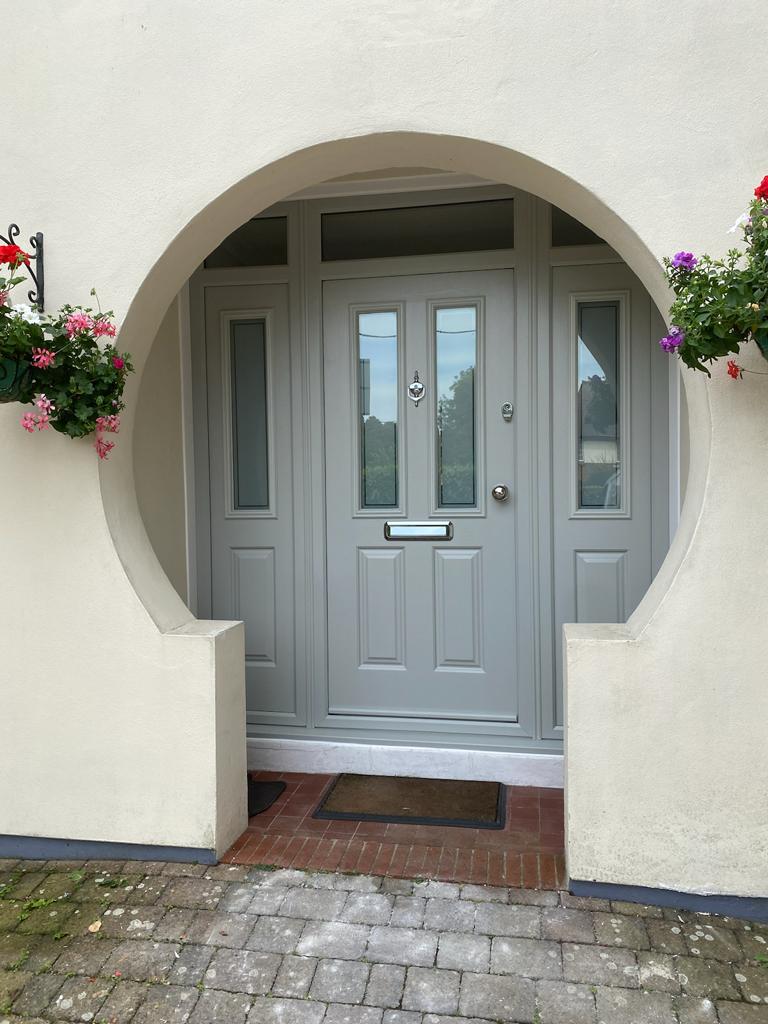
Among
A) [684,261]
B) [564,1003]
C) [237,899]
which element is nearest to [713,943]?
[564,1003]

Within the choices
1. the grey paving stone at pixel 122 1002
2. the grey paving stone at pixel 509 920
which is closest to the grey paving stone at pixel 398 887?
the grey paving stone at pixel 509 920

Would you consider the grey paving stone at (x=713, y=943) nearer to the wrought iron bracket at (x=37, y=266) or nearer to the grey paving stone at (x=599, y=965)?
the grey paving stone at (x=599, y=965)

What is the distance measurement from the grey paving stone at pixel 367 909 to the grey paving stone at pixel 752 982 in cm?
106

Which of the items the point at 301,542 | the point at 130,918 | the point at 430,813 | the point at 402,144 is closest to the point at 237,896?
the point at 130,918

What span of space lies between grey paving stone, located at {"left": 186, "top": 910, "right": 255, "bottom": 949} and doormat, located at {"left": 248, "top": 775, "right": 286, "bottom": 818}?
2.41 ft

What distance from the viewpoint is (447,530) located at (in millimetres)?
3650

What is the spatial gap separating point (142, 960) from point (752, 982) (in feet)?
5.92

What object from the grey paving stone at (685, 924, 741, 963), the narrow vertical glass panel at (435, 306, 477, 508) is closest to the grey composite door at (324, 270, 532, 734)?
the narrow vertical glass panel at (435, 306, 477, 508)

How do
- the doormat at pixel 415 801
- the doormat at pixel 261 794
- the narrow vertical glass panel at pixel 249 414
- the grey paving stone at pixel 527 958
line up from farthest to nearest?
the narrow vertical glass panel at pixel 249 414
the doormat at pixel 261 794
the doormat at pixel 415 801
the grey paving stone at pixel 527 958

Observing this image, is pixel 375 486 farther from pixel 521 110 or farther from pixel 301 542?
pixel 521 110

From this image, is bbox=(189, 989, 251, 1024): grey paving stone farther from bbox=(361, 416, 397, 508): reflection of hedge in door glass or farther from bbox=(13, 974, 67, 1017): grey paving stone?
bbox=(361, 416, 397, 508): reflection of hedge in door glass

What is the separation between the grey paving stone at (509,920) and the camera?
94.4 inches

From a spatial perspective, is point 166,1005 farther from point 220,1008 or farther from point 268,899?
point 268,899

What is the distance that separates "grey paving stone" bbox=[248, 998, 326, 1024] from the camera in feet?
6.72
